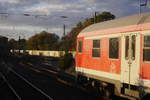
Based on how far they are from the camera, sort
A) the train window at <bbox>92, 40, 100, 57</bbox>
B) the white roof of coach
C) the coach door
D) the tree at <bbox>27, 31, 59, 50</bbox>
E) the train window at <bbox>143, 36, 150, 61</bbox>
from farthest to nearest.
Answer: the tree at <bbox>27, 31, 59, 50</bbox>, the train window at <bbox>92, 40, 100, 57</bbox>, the white roof of coach, the coach door, the train window at <bbox>143, 36, 150, 61</bbox>

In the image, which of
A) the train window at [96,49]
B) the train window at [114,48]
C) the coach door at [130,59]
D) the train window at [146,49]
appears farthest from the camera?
the train window at [96,49]

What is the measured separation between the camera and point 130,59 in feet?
41.2

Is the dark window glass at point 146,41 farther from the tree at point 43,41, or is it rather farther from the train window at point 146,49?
the tree at point 43,41

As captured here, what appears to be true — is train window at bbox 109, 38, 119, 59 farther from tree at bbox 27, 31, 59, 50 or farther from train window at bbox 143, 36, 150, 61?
tree at bbox 27, 31, 59, 50

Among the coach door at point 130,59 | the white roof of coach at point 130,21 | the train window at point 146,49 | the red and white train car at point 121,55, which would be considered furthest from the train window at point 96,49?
the train window at point 146,49

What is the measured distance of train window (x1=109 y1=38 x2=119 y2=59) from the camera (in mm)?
13758

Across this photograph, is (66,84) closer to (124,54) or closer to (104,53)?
(104,53)

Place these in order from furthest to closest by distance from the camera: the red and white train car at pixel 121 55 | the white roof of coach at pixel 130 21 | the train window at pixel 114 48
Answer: the train window at pixel 114 48, the white roof of coach at pixel 130 21, the red and white train car at pixel 121 55

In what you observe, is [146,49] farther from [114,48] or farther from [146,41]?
[114,48]

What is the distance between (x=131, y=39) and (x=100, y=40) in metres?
3.00

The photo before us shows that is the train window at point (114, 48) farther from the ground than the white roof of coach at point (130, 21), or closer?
closer

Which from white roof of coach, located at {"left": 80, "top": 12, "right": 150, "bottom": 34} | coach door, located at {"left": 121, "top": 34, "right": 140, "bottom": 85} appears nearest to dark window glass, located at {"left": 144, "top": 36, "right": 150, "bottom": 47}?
coach door, located at {"left": 121, "top": 34, "right": 140, "bottom": 85}

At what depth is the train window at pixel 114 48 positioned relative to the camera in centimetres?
1376

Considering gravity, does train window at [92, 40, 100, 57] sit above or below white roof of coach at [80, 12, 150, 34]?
below
